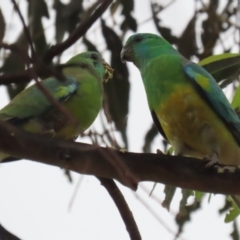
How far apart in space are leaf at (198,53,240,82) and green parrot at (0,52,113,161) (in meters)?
0.47

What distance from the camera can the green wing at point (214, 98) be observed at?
2.37 metres

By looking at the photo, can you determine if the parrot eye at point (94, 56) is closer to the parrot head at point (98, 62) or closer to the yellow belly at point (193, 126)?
the parrot head at point (98, 62)

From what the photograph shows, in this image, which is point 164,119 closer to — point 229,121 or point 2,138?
point 229,121

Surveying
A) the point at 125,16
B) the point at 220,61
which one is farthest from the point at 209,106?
the point at 125,16

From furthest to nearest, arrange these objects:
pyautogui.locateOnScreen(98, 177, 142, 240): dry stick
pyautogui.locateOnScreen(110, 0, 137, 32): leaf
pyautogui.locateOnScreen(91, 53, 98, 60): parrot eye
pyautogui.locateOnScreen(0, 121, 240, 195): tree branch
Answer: pyautogui.locateOnScreen(110, 0, 137, 32): leaf → pyautogui.locateOnScreen(91, 53, 98, 60): parrot eye → pyautogui.locateOnScreen(98, 177, 142, 240): dry stick → pyautogui.locateOnScreen(0, 121, 240, 195): tree branch

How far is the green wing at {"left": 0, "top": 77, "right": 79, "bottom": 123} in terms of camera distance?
233 centimetres

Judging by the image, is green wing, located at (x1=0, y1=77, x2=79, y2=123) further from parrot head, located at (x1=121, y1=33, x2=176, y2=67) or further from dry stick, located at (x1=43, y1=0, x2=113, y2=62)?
dry stick, located at (x1=43, y1=0, x2=113, y2=62)

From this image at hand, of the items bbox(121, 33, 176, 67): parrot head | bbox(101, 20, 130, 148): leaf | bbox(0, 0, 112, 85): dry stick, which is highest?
bbox(0, 0, 112, 85): dry stick

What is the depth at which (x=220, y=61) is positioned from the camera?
253 centimetres

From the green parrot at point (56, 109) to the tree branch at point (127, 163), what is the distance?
66 cm

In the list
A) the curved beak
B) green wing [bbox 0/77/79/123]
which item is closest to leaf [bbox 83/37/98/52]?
the curved beak

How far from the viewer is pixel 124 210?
66.1 inches

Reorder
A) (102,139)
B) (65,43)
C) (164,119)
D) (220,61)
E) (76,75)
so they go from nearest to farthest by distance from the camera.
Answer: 1. (65,43)
2. (102,139)
3. (164,119)
4. (220,61)
5. (76,75)

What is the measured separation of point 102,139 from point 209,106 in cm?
135
